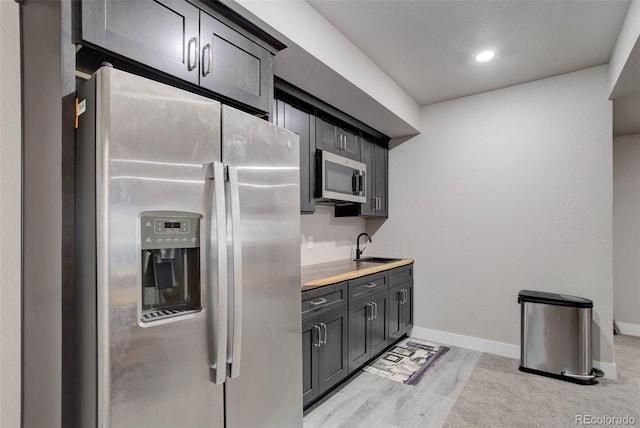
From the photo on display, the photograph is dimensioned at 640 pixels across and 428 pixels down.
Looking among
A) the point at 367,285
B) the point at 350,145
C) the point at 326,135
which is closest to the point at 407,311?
the point at 367,285

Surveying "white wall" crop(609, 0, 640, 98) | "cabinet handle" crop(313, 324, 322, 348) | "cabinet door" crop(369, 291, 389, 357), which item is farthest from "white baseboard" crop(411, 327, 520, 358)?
"white wall" crop(609, 0, 640, 98)

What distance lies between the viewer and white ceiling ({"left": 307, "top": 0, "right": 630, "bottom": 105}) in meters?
2.08

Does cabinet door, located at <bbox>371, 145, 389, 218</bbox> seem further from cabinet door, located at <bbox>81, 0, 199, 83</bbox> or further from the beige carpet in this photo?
cabinet door, located at <bbox>81, 0, 199, 83</bbox>

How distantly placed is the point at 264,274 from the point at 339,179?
1667mm

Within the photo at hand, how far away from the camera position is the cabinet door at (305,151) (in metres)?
2.60

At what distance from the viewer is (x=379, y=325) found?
10.1 ft

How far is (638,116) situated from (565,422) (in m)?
3.04

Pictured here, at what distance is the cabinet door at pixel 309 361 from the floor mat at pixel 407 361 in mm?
816

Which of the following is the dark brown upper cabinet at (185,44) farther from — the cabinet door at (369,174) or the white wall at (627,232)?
the white wall at (627,232)

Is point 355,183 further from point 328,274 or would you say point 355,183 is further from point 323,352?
point 323,352

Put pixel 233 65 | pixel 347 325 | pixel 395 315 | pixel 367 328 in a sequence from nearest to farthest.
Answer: pixel 233 65 < pixel 347 325 < pixel 367 328 < pixel 395 315
